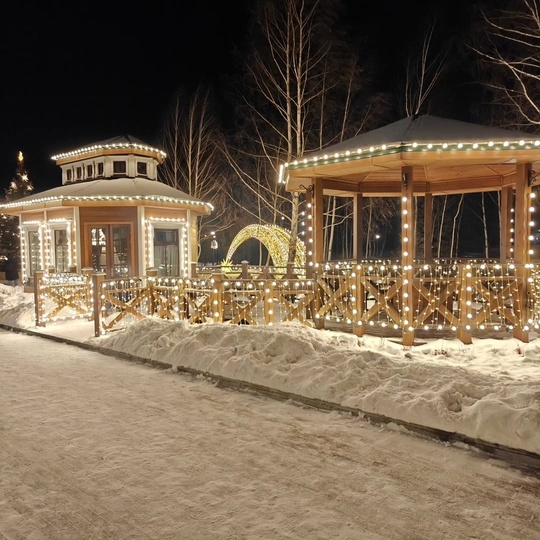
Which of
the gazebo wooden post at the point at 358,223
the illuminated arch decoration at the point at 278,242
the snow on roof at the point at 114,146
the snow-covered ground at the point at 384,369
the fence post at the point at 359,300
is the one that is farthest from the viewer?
the snow on roof at the point at 114,146

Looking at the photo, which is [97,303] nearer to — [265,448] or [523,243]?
[265,448]

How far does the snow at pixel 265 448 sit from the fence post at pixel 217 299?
1.94m

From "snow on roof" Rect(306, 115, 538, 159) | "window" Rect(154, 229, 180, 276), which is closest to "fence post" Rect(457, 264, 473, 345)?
"snow on roof" Rect(306, 115, 538, 159)

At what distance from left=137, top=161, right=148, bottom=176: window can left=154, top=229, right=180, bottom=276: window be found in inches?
157

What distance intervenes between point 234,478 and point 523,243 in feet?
24.8

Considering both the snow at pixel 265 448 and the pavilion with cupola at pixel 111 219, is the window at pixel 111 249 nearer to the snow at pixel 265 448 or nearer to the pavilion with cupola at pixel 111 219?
the pavilion with cupola at pixel 111 219

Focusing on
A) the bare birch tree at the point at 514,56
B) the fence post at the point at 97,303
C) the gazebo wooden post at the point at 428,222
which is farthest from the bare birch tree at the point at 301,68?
the fence post at the point at 97,303

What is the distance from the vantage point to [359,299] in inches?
376

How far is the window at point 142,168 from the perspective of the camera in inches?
848

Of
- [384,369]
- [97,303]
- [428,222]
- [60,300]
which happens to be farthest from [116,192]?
[384,369]

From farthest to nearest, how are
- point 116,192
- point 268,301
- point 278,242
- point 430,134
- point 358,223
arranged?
point 278,242, point 116,192, point 358,223, point 268,301, point 430,134

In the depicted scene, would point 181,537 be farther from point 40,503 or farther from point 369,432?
point 369,432

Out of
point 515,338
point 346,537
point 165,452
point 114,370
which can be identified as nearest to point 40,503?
point 165,452

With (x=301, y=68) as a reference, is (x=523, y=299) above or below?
below
